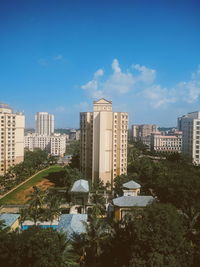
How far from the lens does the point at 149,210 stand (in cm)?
1739

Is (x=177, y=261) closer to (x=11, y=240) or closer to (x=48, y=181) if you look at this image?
(x=11, y=240)

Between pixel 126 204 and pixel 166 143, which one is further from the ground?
pixel 166 143

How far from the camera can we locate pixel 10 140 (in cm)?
6141

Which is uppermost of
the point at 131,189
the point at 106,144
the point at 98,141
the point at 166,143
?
the point at 98,141

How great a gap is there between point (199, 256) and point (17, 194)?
121 ft

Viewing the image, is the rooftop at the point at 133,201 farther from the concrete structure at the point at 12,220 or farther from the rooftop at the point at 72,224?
the concrete structure at the point at 12,220

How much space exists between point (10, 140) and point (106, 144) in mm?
28923

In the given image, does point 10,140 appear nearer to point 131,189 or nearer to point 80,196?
point 80,196

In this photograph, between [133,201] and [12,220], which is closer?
[12,220]

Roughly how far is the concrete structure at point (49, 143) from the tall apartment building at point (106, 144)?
65880mm

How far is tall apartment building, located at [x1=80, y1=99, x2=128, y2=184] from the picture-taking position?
4544 centimetres

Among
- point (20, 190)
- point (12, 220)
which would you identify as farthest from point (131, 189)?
point (20, 190)

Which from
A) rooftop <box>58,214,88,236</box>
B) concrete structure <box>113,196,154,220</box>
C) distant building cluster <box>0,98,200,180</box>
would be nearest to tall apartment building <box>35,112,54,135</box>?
distant building cluster <box>0,98,200,180</box>

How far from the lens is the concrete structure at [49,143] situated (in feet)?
371
